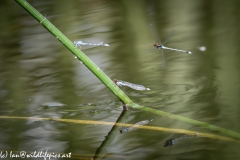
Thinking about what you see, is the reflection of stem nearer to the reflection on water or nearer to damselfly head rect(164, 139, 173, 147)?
the reflection on water

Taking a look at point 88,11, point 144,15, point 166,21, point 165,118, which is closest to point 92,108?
point 165,118

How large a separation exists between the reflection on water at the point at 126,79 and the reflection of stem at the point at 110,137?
0.02 m

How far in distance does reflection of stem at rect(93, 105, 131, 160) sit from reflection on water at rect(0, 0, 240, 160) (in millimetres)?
21

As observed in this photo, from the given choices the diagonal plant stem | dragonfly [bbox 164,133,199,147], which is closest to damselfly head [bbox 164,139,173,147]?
dragonfly [bbox 164,133,199,147]

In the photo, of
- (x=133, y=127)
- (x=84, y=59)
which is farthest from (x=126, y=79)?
(x=84, y=59)

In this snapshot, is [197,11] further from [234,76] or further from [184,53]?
[234,76]

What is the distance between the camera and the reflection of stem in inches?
55.1

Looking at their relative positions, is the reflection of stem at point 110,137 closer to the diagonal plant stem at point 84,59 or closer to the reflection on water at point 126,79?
the reflection on water at point 126,79

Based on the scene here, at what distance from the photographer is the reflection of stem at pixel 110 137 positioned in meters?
1.40

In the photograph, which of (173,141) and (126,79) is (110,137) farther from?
(126,79)

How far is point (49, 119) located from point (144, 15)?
2400 mm

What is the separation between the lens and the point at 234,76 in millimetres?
2027

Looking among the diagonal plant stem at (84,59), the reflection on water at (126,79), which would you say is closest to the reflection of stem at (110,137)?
the reflection on water at (126,79)

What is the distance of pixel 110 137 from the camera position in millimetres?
1530
